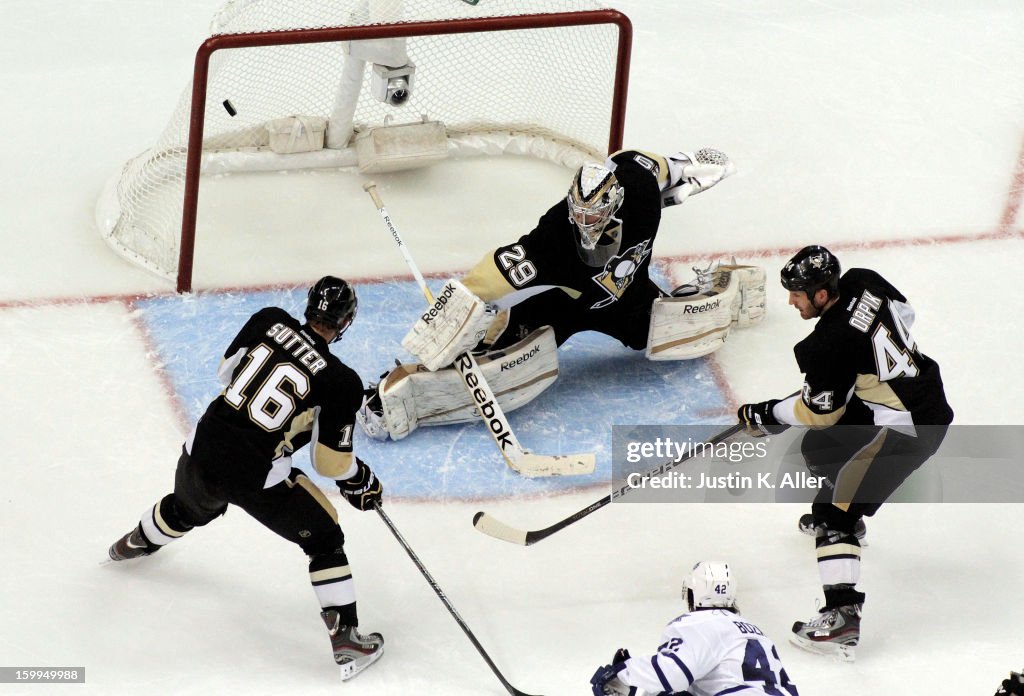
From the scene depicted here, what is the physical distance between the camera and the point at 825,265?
421 cm

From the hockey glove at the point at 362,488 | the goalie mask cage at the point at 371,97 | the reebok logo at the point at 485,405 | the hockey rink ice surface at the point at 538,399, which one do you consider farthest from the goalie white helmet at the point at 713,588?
the goalie mask cage at the point at 371,97

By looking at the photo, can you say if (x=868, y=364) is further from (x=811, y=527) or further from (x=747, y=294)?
(x=747, y=294)

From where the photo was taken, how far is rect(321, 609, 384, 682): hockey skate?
4188 mm

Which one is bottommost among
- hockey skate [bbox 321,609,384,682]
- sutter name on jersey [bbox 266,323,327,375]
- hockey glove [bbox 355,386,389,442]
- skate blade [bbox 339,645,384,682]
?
skate blade [bbox 339,645,384,682]

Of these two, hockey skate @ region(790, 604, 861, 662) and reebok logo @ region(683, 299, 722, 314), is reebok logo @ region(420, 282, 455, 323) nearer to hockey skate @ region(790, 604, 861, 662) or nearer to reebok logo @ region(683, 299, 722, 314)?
reebok logo @ region(683, 299, 722, 314)

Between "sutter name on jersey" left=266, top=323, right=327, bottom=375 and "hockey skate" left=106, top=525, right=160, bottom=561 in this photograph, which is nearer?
"sutter name on jersey" left=266, top=323, right=327, bottom=375

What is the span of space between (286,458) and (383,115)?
97.2 inches

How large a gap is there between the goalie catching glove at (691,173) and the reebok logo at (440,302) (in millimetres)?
826

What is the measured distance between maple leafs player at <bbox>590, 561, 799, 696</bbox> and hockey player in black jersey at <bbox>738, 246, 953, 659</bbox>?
0.59 metres

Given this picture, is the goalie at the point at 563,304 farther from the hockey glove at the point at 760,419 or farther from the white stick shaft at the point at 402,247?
the hockey glove at the point at 760,419

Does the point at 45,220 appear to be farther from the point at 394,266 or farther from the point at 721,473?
the point at 721,473

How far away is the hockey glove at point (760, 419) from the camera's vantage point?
14.8ft

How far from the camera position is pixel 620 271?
496cm

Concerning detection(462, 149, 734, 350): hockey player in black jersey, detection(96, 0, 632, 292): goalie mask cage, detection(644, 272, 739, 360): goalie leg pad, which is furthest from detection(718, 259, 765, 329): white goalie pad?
detection(96, 0, 632, 292): goalie mask cage
